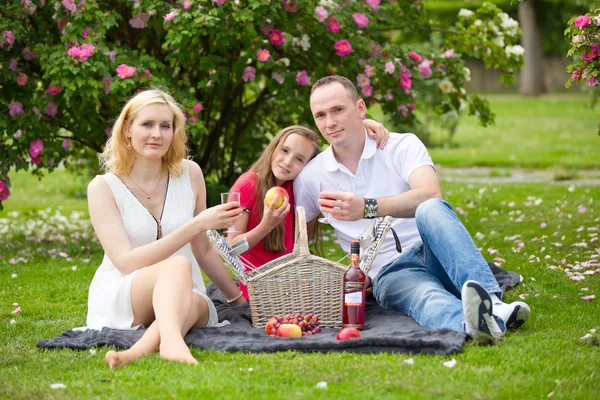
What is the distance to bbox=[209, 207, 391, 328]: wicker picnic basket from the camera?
4.45 metres

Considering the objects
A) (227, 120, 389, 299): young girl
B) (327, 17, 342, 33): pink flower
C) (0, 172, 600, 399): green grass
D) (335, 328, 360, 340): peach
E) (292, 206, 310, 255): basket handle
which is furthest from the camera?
(327, 17, 342, 33): pink flower

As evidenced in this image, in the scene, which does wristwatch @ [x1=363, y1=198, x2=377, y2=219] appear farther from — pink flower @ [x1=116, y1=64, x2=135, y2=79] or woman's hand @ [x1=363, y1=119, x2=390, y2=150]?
pink flower @ [x1=116, y1=64, x2=135, y2=79]

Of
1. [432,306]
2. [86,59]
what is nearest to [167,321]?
[432,306]

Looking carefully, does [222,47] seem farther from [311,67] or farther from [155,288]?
[155,288]

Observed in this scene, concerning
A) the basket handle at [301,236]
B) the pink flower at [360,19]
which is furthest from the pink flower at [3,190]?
the basket handle at [301,236]

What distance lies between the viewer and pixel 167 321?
13.3 ft

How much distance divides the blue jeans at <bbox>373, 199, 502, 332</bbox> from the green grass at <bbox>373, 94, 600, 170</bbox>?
13.0 feet

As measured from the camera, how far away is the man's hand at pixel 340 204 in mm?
4438

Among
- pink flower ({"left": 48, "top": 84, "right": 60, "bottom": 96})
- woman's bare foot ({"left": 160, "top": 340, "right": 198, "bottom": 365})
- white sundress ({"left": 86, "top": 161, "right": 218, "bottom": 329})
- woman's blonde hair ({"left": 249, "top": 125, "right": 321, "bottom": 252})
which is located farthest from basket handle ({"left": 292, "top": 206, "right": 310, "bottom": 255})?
pink flower ({"left": 48, "top": 84, "right": 60, "bottom": 96})

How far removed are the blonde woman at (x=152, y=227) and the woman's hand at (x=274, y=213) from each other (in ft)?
1.26

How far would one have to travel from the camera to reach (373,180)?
5.09 meters

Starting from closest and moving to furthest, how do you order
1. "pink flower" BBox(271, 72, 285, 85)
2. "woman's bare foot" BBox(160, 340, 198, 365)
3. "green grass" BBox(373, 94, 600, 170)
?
"woman's bare foot" BBox(160, 340, 198, 365), "pink flower" BBox(271, 72, 285, 85), "green grass" BBox(373, 94, 600, 170)

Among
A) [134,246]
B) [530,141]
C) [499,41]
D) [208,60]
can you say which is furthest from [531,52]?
[134,246]

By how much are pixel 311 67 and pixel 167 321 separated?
4430mm
